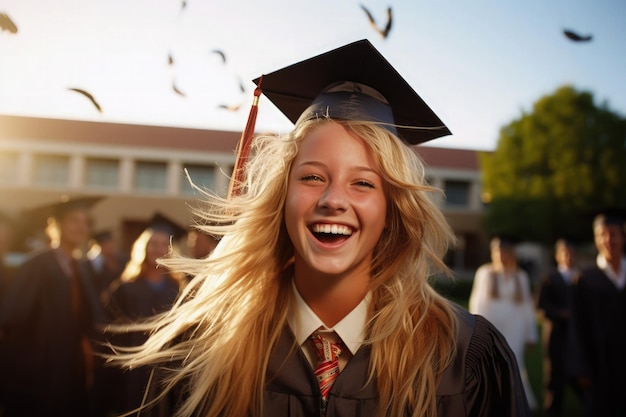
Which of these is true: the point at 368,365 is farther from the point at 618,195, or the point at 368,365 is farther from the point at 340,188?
the point at 618,195

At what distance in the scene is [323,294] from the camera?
210 cm

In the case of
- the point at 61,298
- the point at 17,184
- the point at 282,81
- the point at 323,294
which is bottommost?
the point at 61,298

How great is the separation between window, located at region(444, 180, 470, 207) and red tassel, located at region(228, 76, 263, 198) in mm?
35685

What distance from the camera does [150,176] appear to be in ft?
107

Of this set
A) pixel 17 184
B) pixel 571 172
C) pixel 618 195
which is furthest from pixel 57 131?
pixel 618 195

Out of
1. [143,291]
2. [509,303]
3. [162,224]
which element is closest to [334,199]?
[143,291]

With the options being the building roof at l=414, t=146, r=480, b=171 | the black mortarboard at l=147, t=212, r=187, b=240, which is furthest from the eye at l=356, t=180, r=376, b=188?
the building roof at l=414, t=146, r=480, b=171

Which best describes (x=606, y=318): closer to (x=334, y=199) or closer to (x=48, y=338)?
(x=334, y=199)

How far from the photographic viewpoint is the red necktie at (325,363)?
1902 millimetres

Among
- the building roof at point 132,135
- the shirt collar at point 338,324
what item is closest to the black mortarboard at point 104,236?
the shirt collar at point 338,324

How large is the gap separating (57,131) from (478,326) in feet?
111

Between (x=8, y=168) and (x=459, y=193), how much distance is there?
26.1 m

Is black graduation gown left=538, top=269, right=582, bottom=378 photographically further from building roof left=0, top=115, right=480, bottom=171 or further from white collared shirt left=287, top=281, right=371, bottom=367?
building roof left=0, top=115, right=480, bottom=171

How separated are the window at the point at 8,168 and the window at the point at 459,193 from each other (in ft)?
81.6
